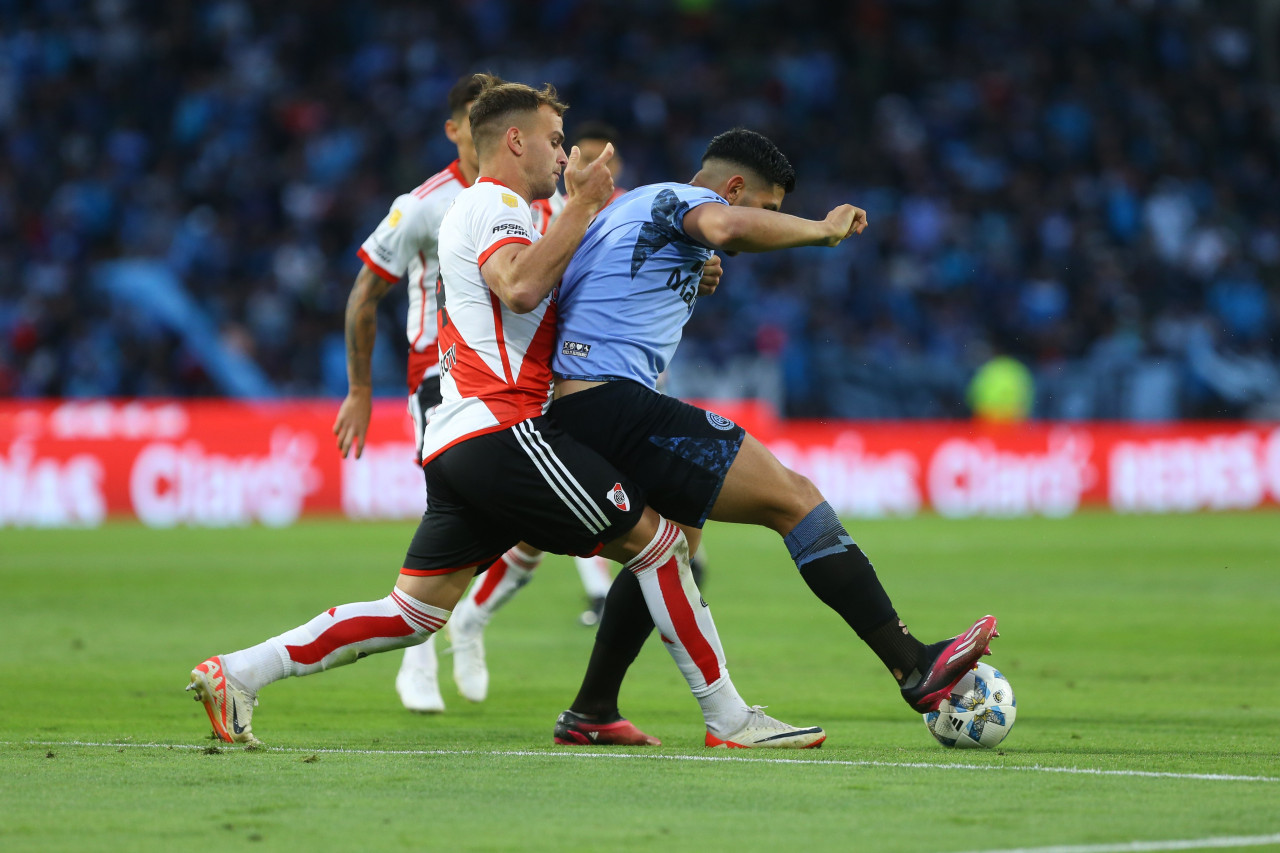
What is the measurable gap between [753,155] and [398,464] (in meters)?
13.3

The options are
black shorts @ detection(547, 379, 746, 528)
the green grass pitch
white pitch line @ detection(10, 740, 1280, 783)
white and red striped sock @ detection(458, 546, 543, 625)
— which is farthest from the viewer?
white and red striped sock @ detection(458, 546, 543, 625)

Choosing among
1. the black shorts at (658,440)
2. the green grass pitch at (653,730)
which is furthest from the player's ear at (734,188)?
the green grass pitch at (653,730)

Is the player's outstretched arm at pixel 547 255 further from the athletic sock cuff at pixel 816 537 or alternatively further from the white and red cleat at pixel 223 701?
the white and red cleat at pixel 223 701

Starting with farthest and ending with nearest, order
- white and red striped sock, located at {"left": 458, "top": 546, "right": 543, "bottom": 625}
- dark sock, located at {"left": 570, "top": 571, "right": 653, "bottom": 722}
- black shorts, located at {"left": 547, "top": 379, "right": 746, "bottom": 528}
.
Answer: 1. white and red striped sock, located at {"left": 458, "top": 546, "right": 543, "bottom": 625}
2. dark sock, located at {"left": 570, "top": 571, "right": 653, "bottom": 722}
3. black shorts, located at {"left": 547, "top": 379, "right": 746, "bottom": 528}

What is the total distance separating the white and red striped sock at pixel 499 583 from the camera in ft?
24.4

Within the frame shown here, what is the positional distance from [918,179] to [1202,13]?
6778 millimetres

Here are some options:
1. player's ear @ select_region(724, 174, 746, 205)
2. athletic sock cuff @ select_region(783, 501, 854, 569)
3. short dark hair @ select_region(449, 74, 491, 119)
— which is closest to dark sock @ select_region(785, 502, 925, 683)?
athletic sock cuff @ select_region(783, 501, 854, 569)

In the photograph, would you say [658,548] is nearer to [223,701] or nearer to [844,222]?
[844,222]

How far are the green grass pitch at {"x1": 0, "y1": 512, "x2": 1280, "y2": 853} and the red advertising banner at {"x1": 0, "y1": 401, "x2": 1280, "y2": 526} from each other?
3.81m

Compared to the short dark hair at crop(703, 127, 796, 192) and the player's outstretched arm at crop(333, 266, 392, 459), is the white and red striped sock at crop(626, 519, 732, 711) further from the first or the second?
the player's outstretched arm at crop(333, 266, 392, 459)

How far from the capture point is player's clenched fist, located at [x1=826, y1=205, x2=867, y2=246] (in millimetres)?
5117

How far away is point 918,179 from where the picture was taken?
80.5 ft

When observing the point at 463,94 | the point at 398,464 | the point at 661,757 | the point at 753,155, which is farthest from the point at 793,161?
the point at 661,757

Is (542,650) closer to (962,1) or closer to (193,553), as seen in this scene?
(193,553)
